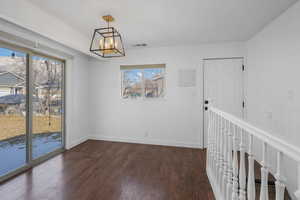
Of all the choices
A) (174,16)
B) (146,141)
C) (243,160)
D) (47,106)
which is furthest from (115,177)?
(174,16)

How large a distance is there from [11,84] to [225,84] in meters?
4.02

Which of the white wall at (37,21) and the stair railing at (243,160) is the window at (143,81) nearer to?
the white wall at (37,21)

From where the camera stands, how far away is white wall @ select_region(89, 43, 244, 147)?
3621 mm

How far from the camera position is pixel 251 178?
1.05 meters

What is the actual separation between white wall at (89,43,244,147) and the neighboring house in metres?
1.79

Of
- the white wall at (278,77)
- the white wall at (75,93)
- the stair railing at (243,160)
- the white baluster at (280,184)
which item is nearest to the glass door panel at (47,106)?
the white wall at (75,93)

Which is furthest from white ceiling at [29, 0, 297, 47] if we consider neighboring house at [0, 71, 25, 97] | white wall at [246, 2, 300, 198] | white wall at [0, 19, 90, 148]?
neighboring house at [0, 71, 25, 97]

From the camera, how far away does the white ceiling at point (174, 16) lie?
2033mm

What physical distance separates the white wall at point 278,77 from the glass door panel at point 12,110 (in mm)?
3661

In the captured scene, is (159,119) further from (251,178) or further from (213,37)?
(251,178)

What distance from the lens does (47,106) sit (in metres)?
3.11

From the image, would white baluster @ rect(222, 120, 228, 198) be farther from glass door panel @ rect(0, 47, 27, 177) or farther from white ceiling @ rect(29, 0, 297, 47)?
glass door panel @ rect(0, 47, 27, 177)

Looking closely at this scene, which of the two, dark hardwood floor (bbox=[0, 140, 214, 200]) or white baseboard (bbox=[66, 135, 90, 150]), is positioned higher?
white baseboard (bbox=[66, 135, 90, 150])

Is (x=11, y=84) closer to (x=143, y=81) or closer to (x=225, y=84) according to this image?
(x=143, y=81)
